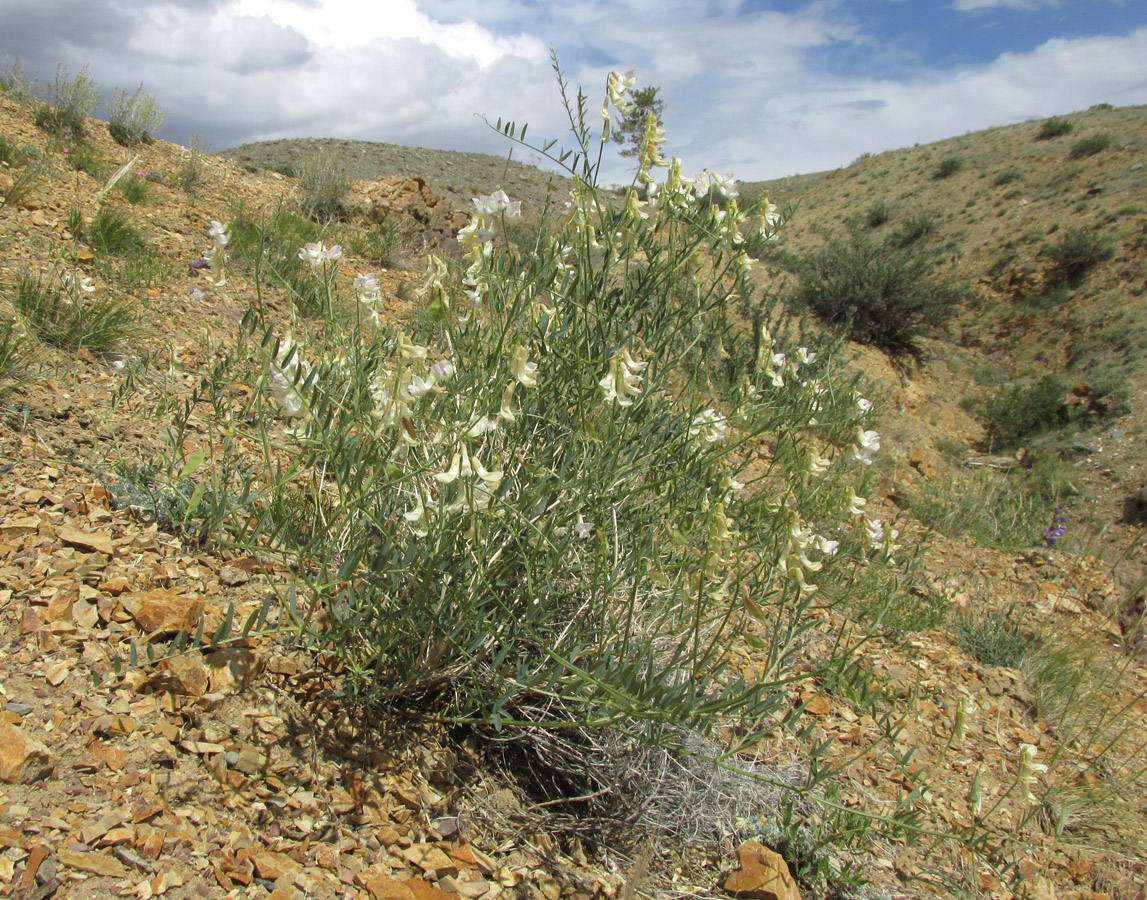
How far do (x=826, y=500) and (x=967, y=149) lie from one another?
Answer: 27010 millimetres

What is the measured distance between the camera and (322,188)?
6691 millimetres

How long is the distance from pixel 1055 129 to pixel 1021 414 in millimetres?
18343

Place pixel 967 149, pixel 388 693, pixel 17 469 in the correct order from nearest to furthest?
pixel 388 693 < pixel 17 469 < pixel 967 149

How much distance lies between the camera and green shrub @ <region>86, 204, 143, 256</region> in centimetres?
378

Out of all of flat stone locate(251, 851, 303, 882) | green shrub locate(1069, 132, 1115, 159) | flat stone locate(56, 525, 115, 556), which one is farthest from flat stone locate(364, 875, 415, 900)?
green shrub locate(1069, 132, 1115, 159)

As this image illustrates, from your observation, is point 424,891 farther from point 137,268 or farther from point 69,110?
point 69,110

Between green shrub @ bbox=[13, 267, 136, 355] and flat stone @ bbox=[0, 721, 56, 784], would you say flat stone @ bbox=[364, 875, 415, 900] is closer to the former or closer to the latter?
flat stone @ bbox=[0, 721, 56, 784]

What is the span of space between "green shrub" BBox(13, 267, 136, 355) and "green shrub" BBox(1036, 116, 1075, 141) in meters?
26.6

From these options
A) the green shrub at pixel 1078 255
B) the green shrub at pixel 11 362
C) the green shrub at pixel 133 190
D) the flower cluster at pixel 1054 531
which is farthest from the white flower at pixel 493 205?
the green shrub at pixel 1078 255

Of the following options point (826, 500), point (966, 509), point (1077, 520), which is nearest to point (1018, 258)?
point (1077, 520)

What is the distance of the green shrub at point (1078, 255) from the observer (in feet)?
42.4

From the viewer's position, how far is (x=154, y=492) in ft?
6.58

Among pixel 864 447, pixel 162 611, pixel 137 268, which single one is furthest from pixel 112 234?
pixel 864 447

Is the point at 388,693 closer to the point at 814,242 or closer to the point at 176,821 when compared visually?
the point at 176,821
